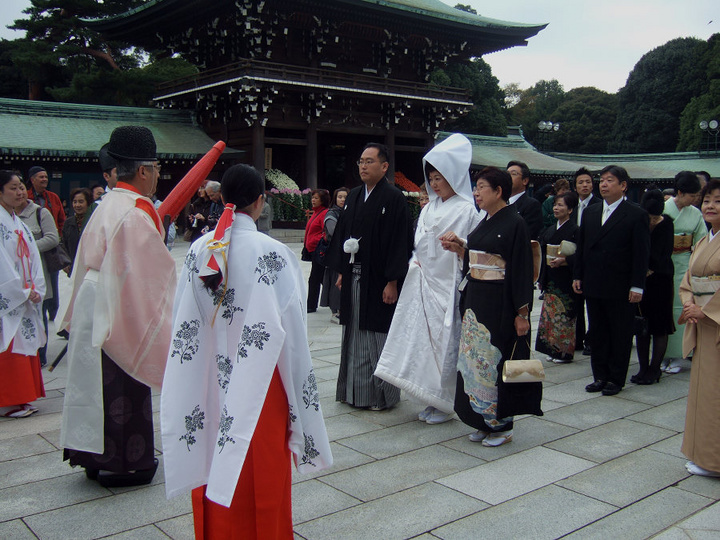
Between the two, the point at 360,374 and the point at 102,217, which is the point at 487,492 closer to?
the point at 360,374

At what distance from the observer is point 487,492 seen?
3178 millimetres

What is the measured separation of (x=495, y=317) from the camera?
3.78 meters

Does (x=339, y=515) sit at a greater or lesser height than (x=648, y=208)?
lesser

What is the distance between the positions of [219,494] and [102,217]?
154cm

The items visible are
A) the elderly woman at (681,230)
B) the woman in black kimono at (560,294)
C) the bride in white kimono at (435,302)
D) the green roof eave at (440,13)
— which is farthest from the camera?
the green roof eave at (440,13)

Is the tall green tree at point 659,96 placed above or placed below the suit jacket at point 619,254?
above

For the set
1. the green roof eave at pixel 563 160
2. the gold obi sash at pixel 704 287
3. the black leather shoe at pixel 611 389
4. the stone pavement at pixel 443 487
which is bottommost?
the black leather shoe at pixel 611 389

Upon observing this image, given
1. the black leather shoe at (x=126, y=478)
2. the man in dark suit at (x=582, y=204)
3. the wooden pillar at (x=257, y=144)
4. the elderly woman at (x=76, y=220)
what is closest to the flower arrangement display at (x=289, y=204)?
the wooden pillar at (x=257, y=144)

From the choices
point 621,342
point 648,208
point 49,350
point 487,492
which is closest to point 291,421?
point 487,492

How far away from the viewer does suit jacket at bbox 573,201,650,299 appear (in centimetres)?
471

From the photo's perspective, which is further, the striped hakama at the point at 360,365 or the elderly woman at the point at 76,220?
the elderly woman at the point at 76,220

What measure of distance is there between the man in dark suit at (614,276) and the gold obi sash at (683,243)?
1.02 metres

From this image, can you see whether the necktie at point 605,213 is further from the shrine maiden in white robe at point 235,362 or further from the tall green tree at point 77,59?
the tall green tree at point 77,59

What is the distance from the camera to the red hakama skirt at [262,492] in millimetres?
2299
